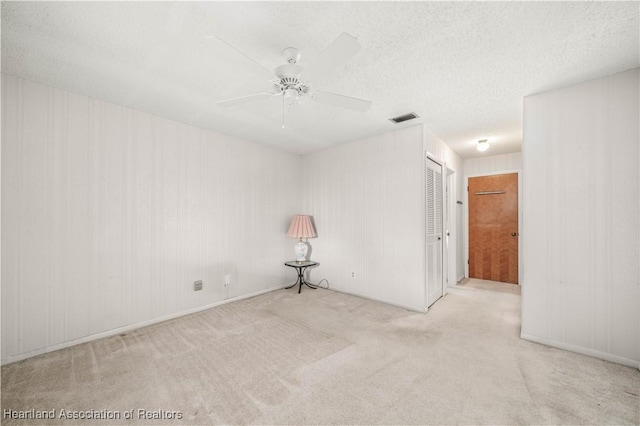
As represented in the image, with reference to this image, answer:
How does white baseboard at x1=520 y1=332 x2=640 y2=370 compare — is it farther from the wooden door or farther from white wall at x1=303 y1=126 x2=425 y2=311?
the wooden door

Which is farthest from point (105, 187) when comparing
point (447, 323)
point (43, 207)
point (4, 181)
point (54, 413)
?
point (447, 323)

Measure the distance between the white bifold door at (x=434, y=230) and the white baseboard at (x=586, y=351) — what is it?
1.17 meters

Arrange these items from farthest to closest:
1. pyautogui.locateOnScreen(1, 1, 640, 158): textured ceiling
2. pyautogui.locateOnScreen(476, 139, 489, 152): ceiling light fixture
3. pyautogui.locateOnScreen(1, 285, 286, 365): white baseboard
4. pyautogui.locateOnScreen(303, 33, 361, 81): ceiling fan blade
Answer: pyautogui.locateOnScreen(476, 139, 489, 152): ceiling light fixture, pyautogui.locateOnScreen(1, 285, 286, 365): white baseboard, pyautogui.locateOnScreen(1, 1, 640, 158): textured ceiling, pyautogui.locateOnScreen(303, 33, 361, 81): ceiling fan blade

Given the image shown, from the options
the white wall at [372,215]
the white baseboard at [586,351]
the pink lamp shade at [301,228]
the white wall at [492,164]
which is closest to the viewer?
the white baseboard at [586,351]

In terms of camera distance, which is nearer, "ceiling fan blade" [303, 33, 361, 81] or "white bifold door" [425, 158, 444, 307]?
"ceiling fan blade" [303, 33, 361, 81]

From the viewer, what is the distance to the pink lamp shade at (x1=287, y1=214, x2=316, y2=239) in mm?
4414

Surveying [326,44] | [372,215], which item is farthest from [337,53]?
[372,215]

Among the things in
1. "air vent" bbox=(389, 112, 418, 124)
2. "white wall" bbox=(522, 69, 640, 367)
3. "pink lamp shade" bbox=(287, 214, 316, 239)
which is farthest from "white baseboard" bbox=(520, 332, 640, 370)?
"pink lamp shade" bbox=(287, 214, 316, 239)

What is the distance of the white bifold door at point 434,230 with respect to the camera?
11.9 ft

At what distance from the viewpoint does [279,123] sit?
340 cm

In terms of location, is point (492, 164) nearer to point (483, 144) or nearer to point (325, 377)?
point (483, 144)

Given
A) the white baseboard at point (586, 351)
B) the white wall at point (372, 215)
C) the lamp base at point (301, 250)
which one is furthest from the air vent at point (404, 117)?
the white baseboard at point (586, 351)

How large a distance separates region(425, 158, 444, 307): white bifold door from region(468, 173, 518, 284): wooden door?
1651mm

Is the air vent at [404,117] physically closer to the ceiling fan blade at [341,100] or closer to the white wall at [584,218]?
the white wall at [584,218]
